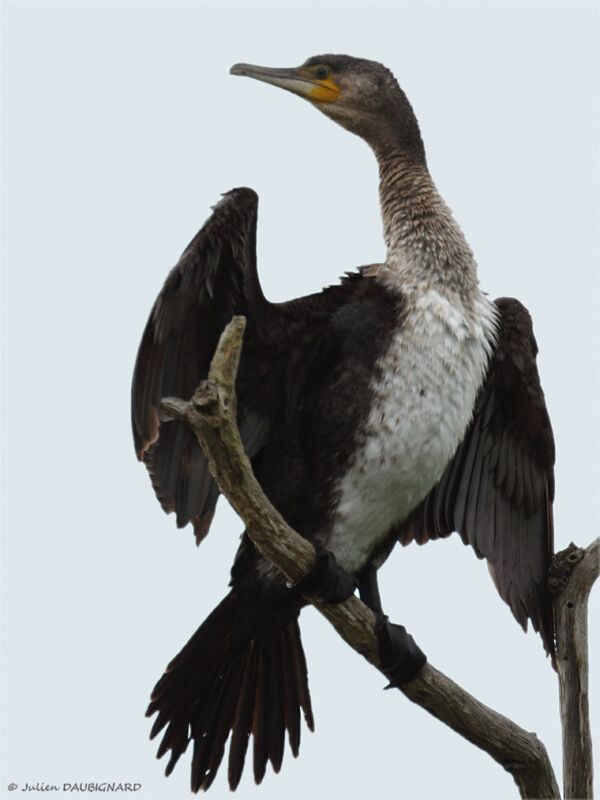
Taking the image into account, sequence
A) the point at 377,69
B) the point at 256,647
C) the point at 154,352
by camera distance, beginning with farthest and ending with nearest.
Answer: the point at 377,69, the point at 256,647, the point at 154,352

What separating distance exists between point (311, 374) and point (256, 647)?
1.00 metres

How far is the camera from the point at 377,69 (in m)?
4.83

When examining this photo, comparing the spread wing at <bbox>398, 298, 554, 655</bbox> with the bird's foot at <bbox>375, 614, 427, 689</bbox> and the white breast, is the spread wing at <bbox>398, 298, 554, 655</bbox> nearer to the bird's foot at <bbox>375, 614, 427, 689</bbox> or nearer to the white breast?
the white breast

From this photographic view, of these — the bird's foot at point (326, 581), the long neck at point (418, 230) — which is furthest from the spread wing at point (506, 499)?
the bird's foot at point (326, 581)

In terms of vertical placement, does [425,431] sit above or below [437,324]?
below

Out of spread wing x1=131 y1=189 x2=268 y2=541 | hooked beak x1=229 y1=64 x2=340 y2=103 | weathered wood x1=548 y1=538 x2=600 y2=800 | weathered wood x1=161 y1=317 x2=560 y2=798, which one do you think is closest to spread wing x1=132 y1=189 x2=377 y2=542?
spread wing x1=131 y1=189 x2=268 y2=541

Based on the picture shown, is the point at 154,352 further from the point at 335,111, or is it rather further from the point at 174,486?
the point at 335,111

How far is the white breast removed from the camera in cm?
421

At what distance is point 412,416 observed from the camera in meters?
4.21

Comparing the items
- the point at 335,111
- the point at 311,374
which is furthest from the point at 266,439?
the point at 335,111

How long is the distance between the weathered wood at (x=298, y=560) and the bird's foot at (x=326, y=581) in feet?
0.09

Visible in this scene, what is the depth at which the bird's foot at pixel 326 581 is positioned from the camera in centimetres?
397

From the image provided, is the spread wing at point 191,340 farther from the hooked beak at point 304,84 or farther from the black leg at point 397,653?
the hooked beak at point 304,84

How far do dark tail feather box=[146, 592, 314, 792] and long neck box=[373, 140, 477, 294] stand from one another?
131 cm
